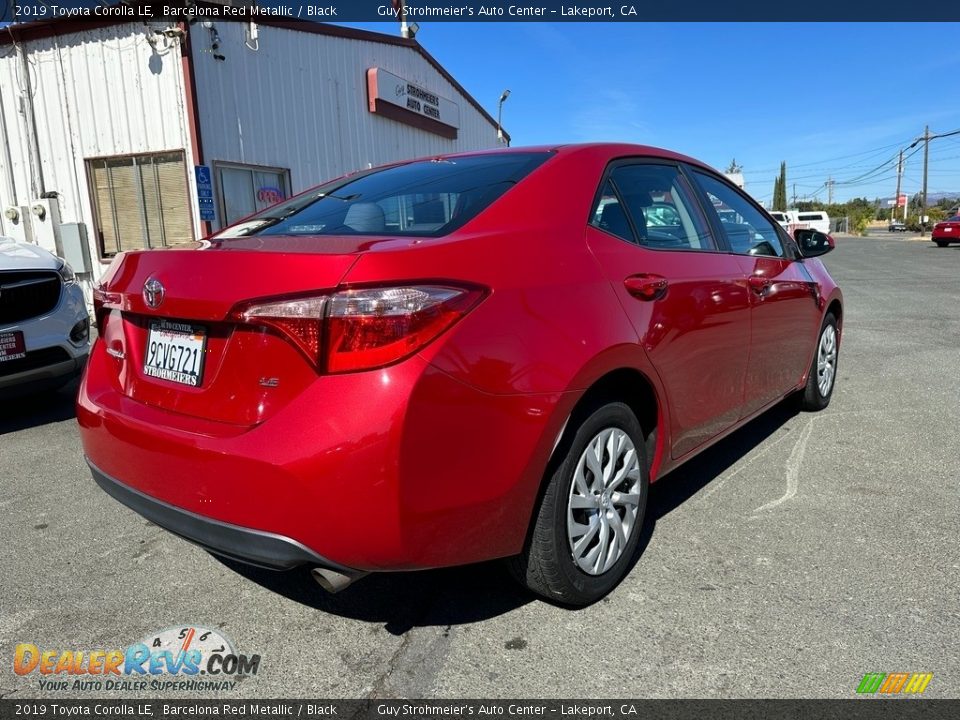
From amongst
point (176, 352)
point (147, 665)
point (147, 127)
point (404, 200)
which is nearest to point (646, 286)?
point (404, 200)

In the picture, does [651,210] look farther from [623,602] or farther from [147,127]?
[147,127]

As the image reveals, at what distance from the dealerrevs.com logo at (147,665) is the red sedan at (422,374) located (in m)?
0.45

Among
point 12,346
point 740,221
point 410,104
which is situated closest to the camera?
point 740,221

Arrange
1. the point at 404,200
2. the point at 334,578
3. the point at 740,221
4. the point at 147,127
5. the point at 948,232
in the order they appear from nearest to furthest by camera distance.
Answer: the point at 334,578 < the point at 404,200 < the point at 740,221 < the point at 147,127 < the point at 948,232

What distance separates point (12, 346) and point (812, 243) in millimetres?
5074

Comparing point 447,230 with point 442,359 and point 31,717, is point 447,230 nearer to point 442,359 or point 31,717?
point 442,359

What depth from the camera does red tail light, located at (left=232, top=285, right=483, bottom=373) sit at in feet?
5.94

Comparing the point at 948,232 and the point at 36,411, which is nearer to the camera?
the point at 36,411

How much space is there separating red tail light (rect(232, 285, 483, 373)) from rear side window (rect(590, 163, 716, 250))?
901 mm

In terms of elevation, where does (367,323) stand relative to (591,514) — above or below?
above

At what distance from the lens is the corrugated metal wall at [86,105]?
10.4 metres

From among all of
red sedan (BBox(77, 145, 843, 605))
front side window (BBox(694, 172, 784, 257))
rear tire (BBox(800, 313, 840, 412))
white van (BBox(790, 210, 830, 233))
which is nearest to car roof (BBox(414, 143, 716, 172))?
red sedan (BBox(77, 145, 843, 605))

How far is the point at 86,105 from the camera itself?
10.8 meters

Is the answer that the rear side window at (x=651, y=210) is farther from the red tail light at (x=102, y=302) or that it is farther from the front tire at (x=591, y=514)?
the red tail light at (x=102, y=302)
